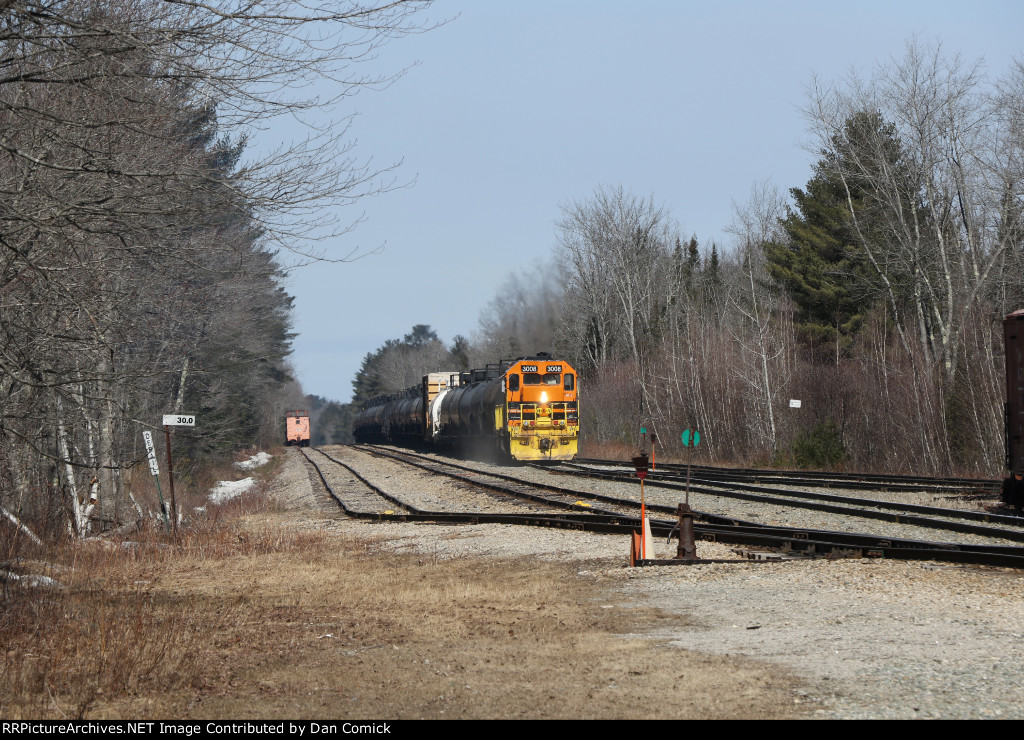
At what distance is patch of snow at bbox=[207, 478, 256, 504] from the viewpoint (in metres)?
29.7

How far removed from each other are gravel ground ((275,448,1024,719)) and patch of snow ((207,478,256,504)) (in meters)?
17.4

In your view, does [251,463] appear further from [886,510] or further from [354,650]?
[354,650]

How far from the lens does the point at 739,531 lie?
13.3m

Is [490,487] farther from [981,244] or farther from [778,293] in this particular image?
[778,293]

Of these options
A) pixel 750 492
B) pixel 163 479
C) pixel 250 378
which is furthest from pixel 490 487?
pixel 250 378

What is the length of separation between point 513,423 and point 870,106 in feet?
57.0

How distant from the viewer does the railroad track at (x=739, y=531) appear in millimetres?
10902

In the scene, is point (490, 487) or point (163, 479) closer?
point (490, 487)

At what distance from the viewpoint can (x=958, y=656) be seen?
6.74 metres

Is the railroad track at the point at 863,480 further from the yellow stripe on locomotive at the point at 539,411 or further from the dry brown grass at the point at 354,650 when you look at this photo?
the dry brown grass at the point at 354,650

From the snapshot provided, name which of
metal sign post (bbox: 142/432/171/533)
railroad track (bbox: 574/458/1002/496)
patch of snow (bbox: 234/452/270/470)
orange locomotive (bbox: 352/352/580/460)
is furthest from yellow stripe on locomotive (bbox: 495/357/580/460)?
patch of snow (bbox: 234/452/270/470)

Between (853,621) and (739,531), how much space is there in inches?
204

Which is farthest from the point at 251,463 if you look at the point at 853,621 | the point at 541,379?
the point at 853,621

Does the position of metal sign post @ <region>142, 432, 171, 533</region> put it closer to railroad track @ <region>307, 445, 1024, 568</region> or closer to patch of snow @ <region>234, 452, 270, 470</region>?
railroad track @ <region>307, 445, 1024, 568</region>
